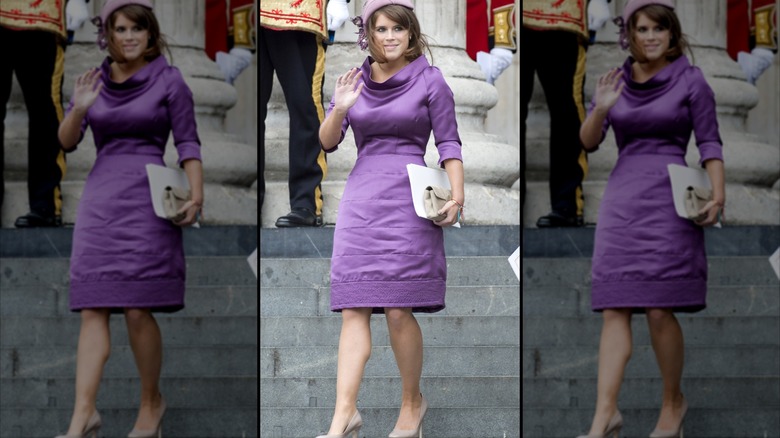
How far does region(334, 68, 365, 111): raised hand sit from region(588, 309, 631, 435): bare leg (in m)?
2.49

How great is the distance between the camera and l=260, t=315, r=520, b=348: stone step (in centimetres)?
572

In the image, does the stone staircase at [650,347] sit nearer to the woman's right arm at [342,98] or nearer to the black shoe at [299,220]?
the woman's right arm at [342,98]

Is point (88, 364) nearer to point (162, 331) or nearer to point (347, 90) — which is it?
point (162, 331)

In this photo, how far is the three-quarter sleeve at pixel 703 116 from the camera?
2912 mm

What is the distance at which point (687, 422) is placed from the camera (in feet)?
8.96

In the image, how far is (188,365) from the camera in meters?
2.59

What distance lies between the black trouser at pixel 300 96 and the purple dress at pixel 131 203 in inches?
119

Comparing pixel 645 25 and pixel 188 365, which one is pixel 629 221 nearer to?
pixel 645 25

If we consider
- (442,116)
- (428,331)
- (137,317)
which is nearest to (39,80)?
(137,317)

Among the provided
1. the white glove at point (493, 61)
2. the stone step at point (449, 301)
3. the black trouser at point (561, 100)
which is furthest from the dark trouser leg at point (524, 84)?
the white glove at point (493, 61)

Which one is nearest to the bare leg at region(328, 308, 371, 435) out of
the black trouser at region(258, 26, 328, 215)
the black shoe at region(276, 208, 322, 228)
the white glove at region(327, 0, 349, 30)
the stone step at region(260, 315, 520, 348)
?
the stone step at region(260, 315, 520, 348)

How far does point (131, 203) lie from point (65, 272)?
21cm

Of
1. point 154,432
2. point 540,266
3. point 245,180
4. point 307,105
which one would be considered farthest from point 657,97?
point 307,105

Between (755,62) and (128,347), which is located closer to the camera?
(128,347)
